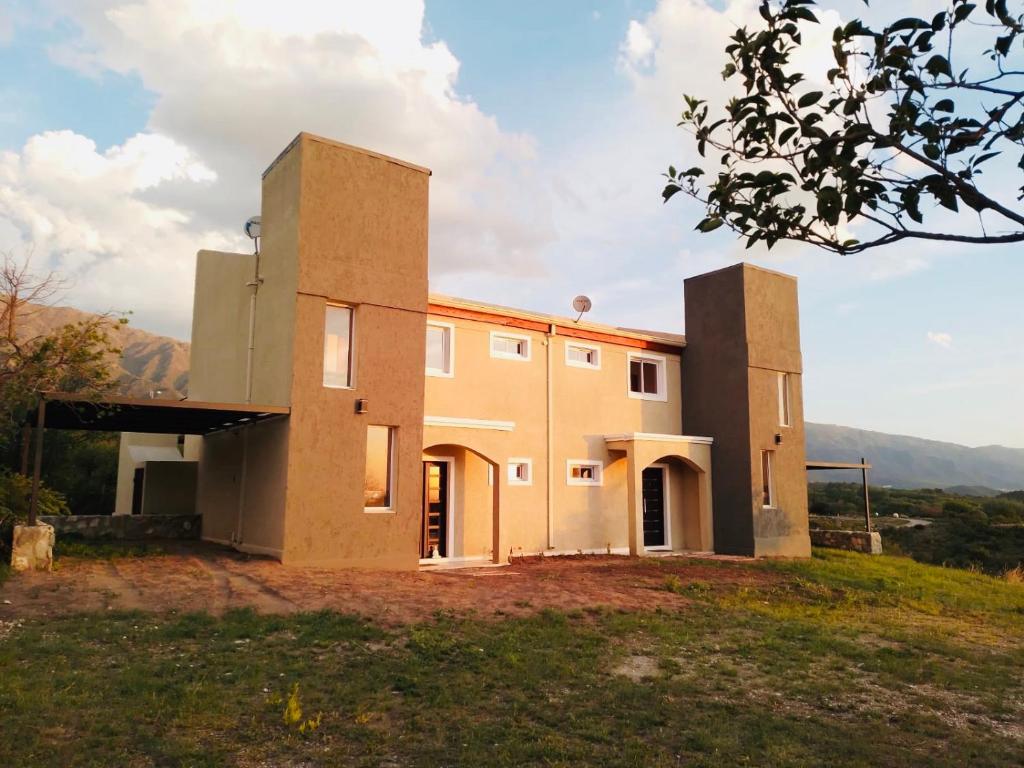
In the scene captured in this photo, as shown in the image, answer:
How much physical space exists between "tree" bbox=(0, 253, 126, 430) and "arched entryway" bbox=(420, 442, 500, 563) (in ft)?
21.1

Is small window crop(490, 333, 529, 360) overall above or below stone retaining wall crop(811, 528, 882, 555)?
above

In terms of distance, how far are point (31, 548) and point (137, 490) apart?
492 inches

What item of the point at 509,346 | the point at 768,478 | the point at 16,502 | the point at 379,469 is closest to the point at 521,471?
the point at 509,346

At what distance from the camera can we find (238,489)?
14461 mm

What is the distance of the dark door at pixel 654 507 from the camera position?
18703 millimetres

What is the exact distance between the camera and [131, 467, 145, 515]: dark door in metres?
21.7

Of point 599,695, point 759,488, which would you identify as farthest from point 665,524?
point 599,695

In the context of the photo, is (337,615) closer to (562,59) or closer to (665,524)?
(562,59)

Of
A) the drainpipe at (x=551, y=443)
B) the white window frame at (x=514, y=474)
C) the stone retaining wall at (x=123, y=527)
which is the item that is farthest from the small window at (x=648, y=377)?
the stone retaining wall at (x=123, y=527)

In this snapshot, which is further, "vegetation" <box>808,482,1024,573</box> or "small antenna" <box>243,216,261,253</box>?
"vegetation" <box>808,482,1024,573</box>

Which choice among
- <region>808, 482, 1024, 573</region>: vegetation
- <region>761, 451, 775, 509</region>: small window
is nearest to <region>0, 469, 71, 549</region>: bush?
<region>761, 451, 775, 509</region>: small window

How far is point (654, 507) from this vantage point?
62.2ft

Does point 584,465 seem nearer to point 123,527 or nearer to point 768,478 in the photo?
point 768,478

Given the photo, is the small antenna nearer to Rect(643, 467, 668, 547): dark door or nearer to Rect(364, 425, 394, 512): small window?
Rect(364, 425, 394, 512): small window
